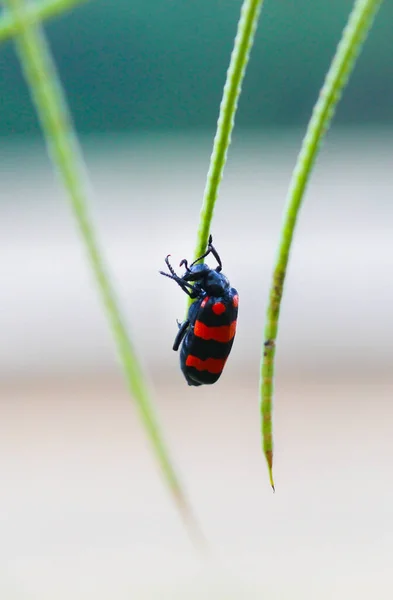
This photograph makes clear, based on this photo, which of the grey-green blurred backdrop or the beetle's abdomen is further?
the grey-green blurred backdrop

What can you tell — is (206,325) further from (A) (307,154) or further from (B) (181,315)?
(B) (181,315)

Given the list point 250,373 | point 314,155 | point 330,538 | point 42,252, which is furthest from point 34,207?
point 314,155

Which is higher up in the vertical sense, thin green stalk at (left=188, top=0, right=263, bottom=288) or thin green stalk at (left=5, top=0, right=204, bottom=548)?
thin green stalk at (left=188, top=0, right=263, bottom=288)

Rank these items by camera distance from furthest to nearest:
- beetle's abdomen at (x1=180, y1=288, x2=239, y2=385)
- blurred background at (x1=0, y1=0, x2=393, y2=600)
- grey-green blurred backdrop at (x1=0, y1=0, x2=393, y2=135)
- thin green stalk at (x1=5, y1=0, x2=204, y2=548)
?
grey-green blurred backdrop at (x1=0, y1=0, x2=393, y2=135)
blurred background at (x1=0, y1=0, x2=393, y2=600)
beetle's abdomen at (x1=180, y1=288, x2=239, y2=385)
thin green stalk at (x1=5, y1=0, x2=204, y2=548)

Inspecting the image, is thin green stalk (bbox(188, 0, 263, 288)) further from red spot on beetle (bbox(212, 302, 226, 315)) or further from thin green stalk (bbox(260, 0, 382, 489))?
red spot on beetle (bbox(212, 302, 226, 315))

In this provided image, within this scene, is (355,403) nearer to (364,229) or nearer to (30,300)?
(364,229)

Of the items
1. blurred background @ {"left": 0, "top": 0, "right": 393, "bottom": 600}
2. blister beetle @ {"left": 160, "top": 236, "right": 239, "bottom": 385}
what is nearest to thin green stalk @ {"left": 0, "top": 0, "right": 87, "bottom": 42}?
blister beetle @ {"left": 160, "top": 236, "right": 239, "bottom": 385}

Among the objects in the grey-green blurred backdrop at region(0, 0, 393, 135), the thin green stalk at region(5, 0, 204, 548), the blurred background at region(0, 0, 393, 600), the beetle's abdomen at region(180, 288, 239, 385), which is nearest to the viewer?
the thin green stalk at region(5, 0, 204, 548)

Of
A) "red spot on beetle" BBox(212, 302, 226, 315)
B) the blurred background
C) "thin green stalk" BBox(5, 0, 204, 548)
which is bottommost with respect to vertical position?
"thin green stalk" BBox(5, 0, 204, 548)
